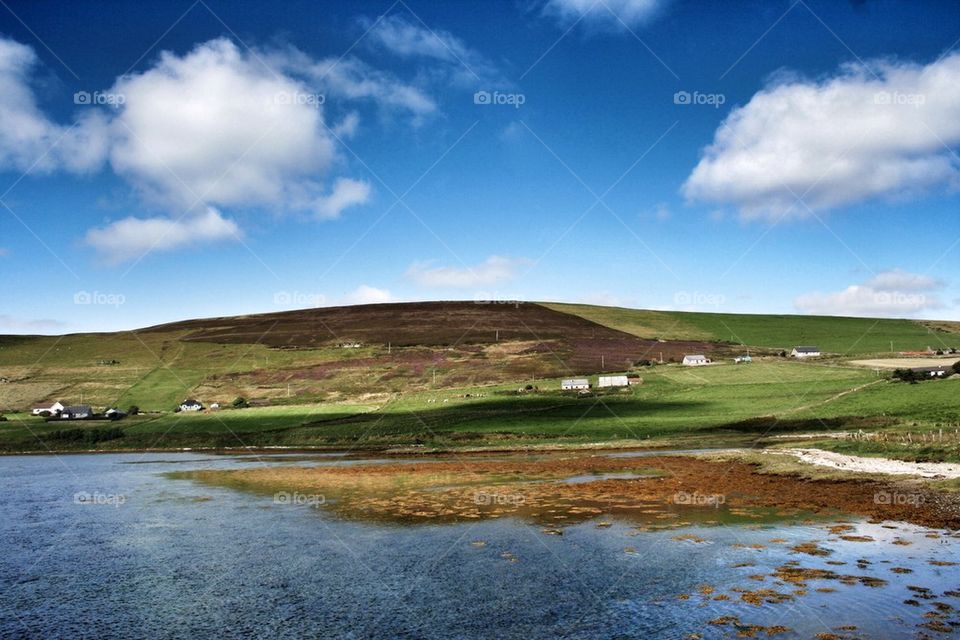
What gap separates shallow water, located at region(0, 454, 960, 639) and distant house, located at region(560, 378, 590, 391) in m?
76.7

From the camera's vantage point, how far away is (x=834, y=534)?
2883cm

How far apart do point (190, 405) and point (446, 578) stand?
117859mm

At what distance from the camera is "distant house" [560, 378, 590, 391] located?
11425 cm

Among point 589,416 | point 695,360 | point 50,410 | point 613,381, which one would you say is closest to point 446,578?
A: point 589,416

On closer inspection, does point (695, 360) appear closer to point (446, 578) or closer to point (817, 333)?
point (817, 333)

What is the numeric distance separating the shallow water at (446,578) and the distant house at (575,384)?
3020 inches

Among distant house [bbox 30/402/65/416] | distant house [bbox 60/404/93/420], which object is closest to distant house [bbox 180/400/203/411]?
distant house [bbox 60/404/93/420]

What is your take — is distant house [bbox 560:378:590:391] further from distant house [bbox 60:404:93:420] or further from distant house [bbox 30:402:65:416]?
distant house [bbox 30:402:65:416]

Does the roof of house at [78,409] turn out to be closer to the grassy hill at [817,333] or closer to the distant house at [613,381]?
the distant house at [613,381]

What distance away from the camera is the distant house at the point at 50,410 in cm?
12912

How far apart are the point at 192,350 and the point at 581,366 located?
341 ft

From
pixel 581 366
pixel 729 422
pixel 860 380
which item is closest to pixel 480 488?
pixel 729 422

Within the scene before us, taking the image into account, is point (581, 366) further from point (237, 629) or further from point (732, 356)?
point (237, 629)

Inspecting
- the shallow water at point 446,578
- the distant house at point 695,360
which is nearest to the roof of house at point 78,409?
the shallow water at point 446,578
